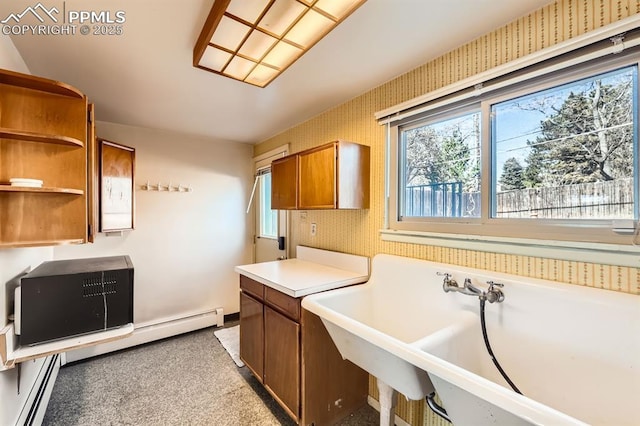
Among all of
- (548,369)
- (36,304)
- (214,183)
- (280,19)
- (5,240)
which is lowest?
(548,369)

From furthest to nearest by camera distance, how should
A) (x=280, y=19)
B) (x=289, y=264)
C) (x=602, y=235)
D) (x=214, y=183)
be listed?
1. (x=214, y=183)
2. (x=289, y=264)
3. (x=280, y=19)
4. (x=602, y=235)

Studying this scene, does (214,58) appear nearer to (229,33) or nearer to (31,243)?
(229,33)

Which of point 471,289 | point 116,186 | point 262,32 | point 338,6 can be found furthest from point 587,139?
point 116,186

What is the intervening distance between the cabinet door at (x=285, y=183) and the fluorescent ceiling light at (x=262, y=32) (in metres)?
0.77

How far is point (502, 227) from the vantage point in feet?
4.47

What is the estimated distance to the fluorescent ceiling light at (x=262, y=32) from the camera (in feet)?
3.74

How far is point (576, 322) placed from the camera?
1029mm

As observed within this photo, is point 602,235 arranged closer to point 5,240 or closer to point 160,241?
point 5,240

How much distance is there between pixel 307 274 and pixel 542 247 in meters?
1.39

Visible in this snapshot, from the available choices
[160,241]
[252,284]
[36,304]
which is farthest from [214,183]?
[36,304]

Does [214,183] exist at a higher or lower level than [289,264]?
higher

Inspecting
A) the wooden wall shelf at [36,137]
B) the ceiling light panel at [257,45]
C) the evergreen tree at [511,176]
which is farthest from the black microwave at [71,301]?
the evergreen tree at [511,176]

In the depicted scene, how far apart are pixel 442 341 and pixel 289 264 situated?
1.52 meters

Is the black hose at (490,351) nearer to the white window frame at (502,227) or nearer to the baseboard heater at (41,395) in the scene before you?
the white window frame at (502,227)
